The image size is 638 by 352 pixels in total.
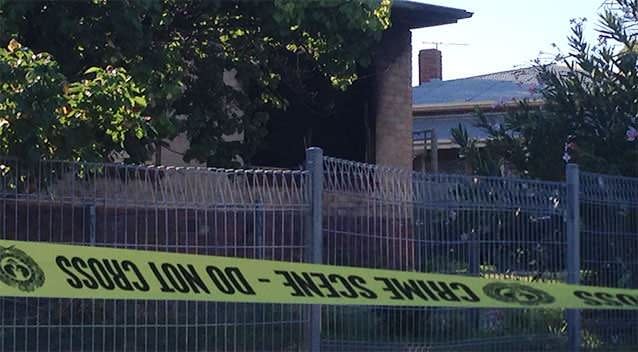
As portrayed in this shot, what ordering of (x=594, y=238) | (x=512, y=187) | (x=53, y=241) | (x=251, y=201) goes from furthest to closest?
(x=594, y=238)
(x=512, y=187)
(x=251, y=201)
(x=53, y=241)

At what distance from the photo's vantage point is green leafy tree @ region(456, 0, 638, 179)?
12586mm

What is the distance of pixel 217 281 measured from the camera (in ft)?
25.1

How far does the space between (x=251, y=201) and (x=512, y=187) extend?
9.52 ft

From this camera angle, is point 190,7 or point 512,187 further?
point 190,7

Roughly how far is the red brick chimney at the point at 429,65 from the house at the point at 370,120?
18294 mm

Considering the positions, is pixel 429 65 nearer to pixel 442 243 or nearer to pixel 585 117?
pixel 585 117

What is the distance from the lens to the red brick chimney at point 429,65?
35.6 m

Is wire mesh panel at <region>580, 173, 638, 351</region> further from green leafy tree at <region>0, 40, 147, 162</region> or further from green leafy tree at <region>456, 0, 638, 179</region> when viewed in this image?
green leafy tree at <region>0, 40, 147, 162</region>

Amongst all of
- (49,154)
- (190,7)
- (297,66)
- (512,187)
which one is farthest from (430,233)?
(297,66)

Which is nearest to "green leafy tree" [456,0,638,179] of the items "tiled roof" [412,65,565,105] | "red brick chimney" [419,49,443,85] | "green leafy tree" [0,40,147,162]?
"green leafy tree" [0,40,147,162]

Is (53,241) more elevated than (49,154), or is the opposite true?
(49,154)

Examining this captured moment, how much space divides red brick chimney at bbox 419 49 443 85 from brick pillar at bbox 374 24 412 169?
59.8 ft

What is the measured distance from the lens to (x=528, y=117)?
13266mm

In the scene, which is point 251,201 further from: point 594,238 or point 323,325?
point 594,238
